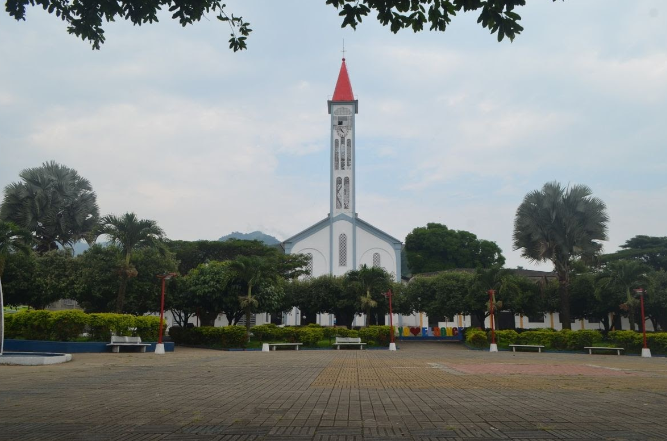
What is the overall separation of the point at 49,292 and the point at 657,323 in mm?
42461

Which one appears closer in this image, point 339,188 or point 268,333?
point 268,333

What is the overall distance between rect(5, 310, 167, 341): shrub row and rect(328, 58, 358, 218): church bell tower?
3027 cm

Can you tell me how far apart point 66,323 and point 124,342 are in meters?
2.68

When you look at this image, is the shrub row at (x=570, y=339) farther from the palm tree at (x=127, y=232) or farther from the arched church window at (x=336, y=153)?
the arched church window at (x=336, y=153)

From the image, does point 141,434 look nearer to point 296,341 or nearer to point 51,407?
point 51,407

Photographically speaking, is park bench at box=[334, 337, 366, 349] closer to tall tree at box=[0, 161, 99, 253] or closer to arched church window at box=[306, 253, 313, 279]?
tall tree at box=[0, 161, 99, 253]

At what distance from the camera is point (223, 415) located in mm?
6898

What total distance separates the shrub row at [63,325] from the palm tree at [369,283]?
599 inches

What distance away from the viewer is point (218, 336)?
29.8 m

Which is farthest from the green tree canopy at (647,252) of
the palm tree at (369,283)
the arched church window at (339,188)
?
the arched church window at (339,188)

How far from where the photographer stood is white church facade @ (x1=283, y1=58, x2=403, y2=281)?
174ft

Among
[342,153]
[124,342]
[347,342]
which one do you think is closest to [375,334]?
[347,342]

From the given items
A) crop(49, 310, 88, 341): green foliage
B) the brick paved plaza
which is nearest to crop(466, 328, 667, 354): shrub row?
the brick paved plaza

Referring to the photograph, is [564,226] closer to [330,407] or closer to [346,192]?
[346,192]
